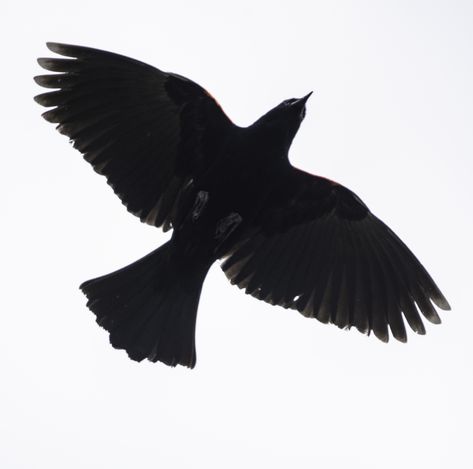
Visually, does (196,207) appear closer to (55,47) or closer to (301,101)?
(301,101)

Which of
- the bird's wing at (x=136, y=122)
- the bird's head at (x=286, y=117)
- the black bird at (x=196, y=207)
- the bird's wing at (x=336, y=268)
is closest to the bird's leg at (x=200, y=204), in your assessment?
the black bird at (x=196, y=207)

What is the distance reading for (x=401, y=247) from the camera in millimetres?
10883

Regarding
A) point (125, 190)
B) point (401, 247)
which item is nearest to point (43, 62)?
point (125, 190)

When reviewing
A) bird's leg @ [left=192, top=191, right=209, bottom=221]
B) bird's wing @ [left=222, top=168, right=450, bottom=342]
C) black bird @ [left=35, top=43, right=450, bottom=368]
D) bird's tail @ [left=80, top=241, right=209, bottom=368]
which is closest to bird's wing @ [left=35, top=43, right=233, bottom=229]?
black bird @ [left=35, top=43, right=450, bottom=368]

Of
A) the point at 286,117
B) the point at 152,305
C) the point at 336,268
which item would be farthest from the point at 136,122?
the point at 336,268

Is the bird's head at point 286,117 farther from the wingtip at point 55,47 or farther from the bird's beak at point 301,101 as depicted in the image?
the wingtip at point 55,47

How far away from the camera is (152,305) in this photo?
10359 mm

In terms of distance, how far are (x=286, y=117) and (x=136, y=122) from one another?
139cm

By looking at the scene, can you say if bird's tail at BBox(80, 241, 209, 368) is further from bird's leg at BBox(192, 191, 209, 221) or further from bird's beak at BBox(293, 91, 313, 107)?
bird's beak at BBox(293, 91, 313, 107)

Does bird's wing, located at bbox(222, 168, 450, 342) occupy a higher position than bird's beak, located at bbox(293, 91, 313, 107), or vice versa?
bird's beak, located at bbox(293, 91, 313, 107)

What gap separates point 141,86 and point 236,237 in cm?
161

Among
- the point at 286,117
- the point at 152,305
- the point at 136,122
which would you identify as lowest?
the point at 152,305

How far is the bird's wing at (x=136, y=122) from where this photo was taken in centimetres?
1010

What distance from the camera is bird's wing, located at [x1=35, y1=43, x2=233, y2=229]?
10.1m
